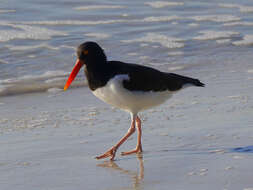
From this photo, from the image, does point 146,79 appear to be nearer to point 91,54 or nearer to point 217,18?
point 91,54

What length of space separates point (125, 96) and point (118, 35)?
207 inches

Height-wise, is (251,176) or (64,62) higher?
(251,176)

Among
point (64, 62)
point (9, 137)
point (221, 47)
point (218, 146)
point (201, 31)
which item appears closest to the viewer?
point (218, 146)

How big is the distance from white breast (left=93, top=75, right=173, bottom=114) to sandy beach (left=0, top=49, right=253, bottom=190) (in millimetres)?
341

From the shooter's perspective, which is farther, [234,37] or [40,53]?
[234,37]

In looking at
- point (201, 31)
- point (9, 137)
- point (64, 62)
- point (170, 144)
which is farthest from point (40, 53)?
point (170, 144)

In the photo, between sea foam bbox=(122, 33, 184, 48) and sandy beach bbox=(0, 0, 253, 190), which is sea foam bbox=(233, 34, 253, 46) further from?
sea foam bbox=(122, 33, 184, 48)

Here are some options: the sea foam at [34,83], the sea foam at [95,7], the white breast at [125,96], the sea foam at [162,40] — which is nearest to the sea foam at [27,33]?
the sea foam at [162,40]

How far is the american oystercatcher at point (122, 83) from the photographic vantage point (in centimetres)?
505

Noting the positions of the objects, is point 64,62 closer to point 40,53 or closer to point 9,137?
point 40,53

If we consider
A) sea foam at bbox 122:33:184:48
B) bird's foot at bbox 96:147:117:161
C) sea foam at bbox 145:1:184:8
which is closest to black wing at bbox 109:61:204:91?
bird's foot at bbox 96:147:117:161

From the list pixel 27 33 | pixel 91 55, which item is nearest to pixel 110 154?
pixel 91 55

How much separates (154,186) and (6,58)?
5.07 metres

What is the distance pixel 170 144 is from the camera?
522 centimetres
